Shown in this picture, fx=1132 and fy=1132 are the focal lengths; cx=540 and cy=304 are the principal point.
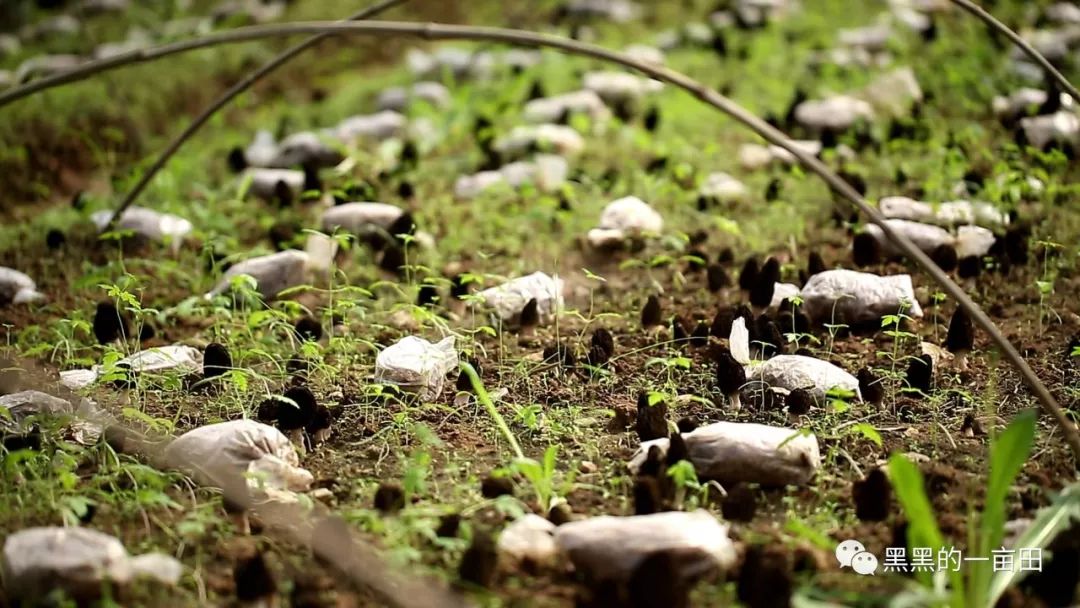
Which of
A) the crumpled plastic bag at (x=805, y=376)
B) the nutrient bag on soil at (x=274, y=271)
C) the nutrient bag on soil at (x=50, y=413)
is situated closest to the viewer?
the nutrient bag on soil at (x=50, y=413)

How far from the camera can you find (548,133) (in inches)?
162

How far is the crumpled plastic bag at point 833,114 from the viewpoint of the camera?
413 centimetres

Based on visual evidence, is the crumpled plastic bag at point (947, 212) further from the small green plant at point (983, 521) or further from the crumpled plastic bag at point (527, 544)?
the crumpled plastic bag at point (527, 544)

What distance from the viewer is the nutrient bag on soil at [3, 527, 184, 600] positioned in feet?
5.69

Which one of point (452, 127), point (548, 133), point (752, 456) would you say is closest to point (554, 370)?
point (752, 456)

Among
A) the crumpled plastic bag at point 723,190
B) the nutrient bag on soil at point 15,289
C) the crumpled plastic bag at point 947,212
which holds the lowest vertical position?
the nutrient bag on soil at point 15,289

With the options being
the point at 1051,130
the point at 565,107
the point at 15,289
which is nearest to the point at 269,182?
the point at 15,289

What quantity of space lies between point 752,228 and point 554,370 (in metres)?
1.09

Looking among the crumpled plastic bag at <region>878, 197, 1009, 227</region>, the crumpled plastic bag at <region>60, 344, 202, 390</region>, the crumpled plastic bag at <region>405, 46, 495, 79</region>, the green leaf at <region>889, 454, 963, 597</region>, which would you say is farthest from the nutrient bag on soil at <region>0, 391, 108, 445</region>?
the crumpled plastic bag at <region>405, 46, 495, 79</region>

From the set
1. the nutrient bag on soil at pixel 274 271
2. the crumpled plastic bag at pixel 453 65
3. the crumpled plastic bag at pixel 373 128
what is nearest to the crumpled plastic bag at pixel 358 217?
the nutrient bag on soil at pixel 274 271

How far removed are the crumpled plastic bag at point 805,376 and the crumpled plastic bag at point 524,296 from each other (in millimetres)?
592

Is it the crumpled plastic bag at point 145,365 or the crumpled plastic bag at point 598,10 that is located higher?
the crumpled plastic bag at point 598,10

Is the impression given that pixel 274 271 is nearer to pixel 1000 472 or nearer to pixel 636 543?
pixel 636 543

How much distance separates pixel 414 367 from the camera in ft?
8.09
